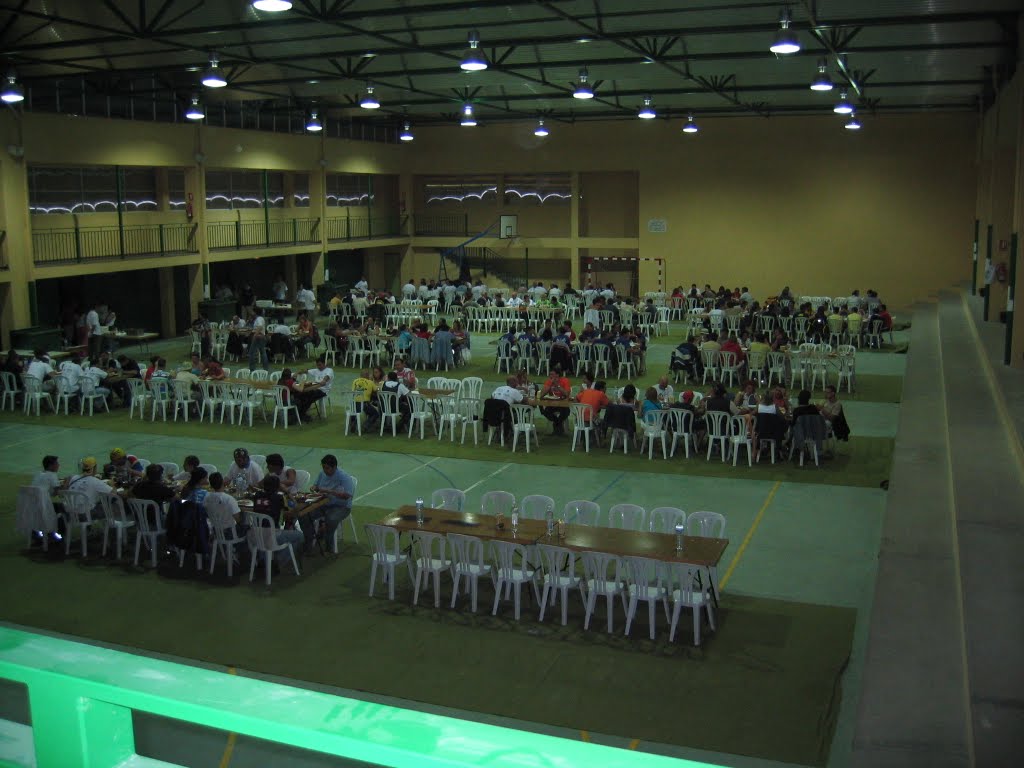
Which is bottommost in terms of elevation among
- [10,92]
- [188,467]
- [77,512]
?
[77,512]

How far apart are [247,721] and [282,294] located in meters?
33.1

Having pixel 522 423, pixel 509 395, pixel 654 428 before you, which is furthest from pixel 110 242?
pixel 654 428

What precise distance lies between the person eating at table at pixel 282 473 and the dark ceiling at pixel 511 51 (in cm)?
720

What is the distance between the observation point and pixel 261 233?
111 feet

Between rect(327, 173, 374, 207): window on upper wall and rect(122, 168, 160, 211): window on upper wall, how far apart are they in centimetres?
898

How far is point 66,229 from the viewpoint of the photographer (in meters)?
26.9

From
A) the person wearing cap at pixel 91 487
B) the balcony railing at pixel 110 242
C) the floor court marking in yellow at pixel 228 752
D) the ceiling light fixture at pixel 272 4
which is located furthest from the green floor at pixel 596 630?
the balcony railing at pixel 110 242

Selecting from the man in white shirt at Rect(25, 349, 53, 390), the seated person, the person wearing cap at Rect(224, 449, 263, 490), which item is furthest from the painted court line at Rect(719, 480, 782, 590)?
the man in white shirt at Rect(25, 349, 53, 390)

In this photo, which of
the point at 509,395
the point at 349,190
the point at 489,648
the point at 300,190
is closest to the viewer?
the point at 489,648

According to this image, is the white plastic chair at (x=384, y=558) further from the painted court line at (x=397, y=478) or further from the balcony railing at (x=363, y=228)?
the balcony railing at (x=363, y=228)

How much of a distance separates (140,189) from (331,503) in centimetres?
2146

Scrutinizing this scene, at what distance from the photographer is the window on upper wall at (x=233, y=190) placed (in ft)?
107

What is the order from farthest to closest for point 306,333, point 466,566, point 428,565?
point 306,333
point 428,565
point 466,566

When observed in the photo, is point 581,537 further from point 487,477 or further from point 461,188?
point 461,188
